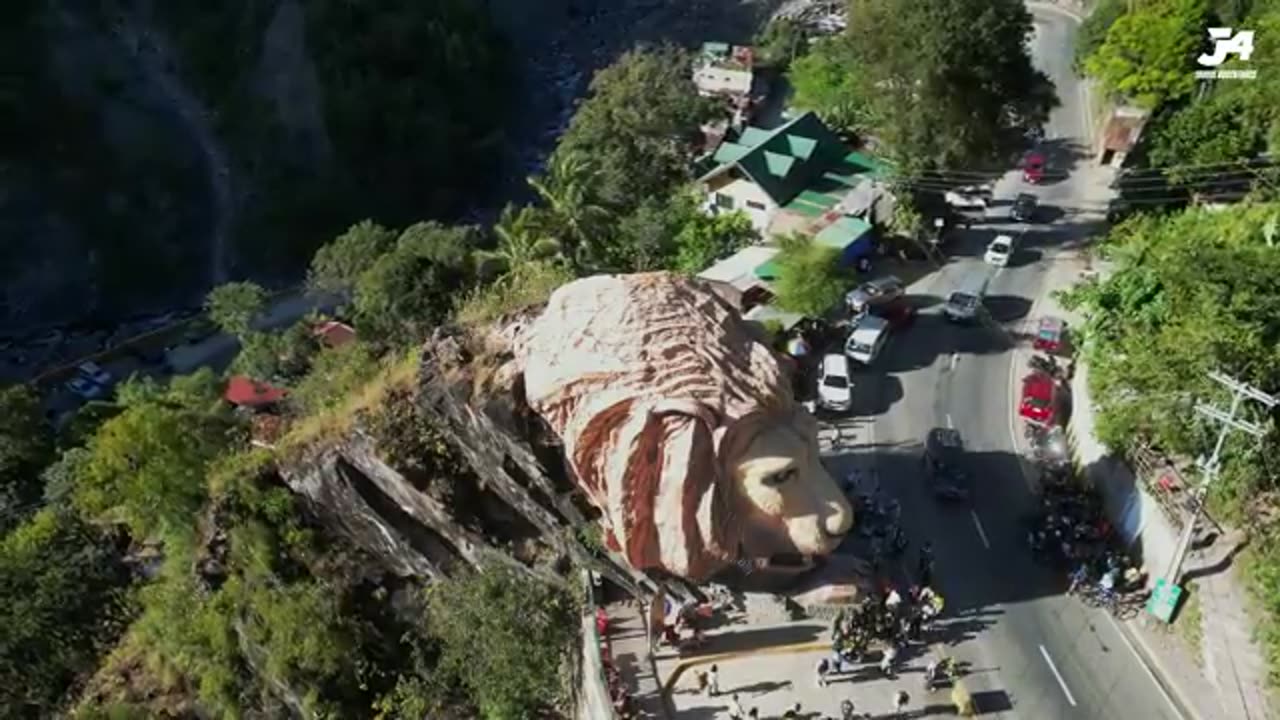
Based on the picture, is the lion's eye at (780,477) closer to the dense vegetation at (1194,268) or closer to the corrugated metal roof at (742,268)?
the dense vegetation at (1194,268)

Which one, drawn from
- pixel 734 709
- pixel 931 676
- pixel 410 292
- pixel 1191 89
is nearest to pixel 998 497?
pixel 931 676

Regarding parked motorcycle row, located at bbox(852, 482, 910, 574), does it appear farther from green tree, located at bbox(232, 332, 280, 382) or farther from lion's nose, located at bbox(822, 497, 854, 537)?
green tree, located at bbox(232, 332, 280, 382)

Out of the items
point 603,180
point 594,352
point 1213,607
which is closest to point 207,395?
point 603,180

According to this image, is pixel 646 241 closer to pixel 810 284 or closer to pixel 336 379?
pixel 810 284

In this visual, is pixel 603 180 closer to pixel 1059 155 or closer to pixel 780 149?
pixel 780 149

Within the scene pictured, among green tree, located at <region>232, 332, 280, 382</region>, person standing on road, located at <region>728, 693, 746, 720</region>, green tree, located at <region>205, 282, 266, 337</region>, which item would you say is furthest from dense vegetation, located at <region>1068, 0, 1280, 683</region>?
green tree, located at <region>205, 282, 266, 337</region>

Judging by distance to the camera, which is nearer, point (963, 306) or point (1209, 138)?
point (963, 306)

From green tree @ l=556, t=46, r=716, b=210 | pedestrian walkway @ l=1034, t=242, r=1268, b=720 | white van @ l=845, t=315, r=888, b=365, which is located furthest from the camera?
green tree @ l=556, t=46, r=716, b=210

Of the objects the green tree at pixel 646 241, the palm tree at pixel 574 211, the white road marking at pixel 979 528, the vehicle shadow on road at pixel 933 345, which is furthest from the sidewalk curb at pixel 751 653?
the green tree at pixel 646 241
